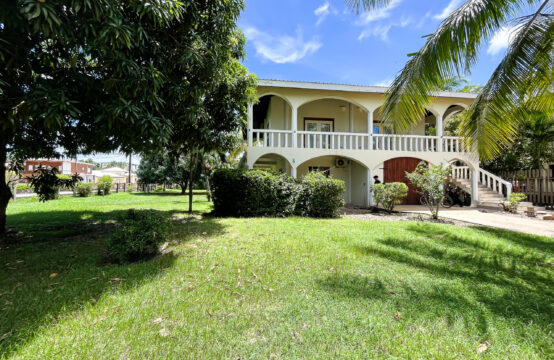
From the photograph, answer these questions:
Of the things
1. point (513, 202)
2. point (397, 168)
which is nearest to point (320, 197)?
point (397, 168)

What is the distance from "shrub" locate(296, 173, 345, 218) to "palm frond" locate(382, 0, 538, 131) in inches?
150

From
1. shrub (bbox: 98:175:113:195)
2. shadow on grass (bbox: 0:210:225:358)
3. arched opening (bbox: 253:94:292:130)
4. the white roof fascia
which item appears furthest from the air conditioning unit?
shrub (bbox: 98:175:113:195)

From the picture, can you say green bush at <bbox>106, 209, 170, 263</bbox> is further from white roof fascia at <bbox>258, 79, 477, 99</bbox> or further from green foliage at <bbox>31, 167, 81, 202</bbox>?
white roof fascia at <bbox>258, 79, 477, 99</bbox>

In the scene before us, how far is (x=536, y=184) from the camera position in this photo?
1284 cm

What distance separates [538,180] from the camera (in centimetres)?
1274

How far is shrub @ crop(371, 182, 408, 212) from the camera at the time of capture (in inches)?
396

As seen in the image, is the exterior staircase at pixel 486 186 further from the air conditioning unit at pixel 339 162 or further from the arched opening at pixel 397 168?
the air conditioning unit at pixel 339 162

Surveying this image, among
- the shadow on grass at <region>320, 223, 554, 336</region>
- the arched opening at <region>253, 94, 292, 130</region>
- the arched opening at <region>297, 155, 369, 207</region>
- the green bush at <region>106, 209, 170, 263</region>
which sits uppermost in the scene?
the arched opening at <region>253, 94, 292, 130</region>

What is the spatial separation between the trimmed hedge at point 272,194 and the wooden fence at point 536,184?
12233 millimetres

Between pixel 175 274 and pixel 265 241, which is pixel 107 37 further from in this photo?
pixel 265 241

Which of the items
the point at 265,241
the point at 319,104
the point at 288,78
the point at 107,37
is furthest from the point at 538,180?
the point at 107,37

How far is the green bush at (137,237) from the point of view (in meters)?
3.91

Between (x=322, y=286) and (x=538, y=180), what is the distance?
16731mm

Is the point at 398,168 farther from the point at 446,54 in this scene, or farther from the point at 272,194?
the point at 446,54
